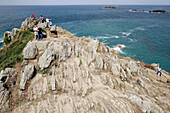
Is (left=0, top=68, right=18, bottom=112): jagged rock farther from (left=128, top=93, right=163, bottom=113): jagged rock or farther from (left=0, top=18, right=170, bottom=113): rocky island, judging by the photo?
(left=128, top=93, right=163, bottom=113): jagged rock

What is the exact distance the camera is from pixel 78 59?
64.3ft

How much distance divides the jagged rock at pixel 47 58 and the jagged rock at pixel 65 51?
5.00 feet

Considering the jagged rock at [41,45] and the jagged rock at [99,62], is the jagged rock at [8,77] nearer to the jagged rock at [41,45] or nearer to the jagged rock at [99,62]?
the jagged rock at [41,45]

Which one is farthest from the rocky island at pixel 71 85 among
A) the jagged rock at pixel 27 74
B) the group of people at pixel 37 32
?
the group of people at pixel 37 32

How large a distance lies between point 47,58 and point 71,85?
19.4ft

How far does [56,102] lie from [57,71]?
4.95 metres

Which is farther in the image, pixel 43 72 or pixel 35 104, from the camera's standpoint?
pixel 43 72

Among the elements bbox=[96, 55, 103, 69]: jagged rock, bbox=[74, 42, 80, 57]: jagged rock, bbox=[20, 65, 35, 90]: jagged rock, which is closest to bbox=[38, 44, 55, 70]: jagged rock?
bbox=[20, 65, 35, 90]: jagged rock

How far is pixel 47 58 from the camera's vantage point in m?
17.9

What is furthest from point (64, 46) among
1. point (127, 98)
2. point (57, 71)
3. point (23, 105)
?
point (127, 98)

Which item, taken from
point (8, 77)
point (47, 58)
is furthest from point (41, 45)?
point (8, 77)

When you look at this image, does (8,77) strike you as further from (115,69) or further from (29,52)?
(115,69)

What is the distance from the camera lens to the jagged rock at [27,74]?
15.3m

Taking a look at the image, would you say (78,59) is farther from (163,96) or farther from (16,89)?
(163,96)
